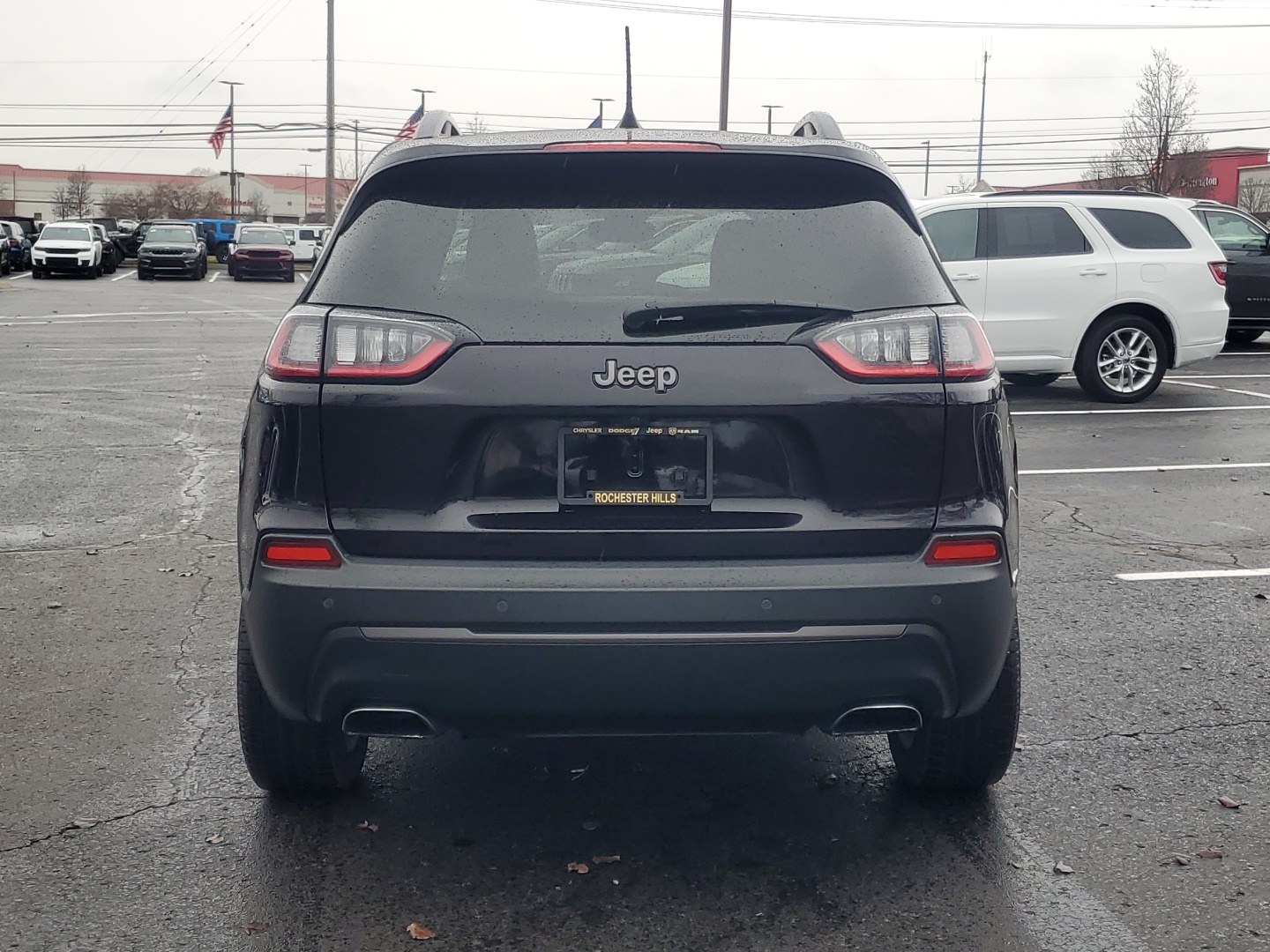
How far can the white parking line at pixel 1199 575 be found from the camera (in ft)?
21.1

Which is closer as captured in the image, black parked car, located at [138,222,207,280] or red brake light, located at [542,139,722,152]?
red brake light, located at [542,139,722,152]

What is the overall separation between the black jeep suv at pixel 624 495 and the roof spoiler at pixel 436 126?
533mm

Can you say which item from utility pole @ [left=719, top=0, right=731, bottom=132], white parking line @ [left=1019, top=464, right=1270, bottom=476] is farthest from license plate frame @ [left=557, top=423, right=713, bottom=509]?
utility pole @ [left=719, top=0, right=731, bottom=132]

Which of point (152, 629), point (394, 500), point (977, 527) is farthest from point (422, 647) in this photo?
point (152, 629)

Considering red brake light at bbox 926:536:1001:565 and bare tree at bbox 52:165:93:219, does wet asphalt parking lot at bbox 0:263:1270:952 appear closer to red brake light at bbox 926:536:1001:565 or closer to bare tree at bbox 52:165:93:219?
red brake light at bbox 926:536:1001:565

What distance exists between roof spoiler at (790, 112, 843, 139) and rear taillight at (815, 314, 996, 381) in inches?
30.7

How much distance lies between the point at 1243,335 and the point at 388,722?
19.1 m

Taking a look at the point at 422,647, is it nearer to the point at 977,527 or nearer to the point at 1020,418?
the point at 977,527

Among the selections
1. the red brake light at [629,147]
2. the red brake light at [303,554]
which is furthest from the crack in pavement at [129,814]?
the red brake light at [629,147]

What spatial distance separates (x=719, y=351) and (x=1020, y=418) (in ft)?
31.3

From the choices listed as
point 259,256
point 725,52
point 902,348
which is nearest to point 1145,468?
point 902,348

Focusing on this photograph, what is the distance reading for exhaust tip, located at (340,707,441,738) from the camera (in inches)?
123

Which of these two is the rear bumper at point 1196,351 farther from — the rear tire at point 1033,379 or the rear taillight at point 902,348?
the rear taillight at point 902,348

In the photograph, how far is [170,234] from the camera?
136 feet
